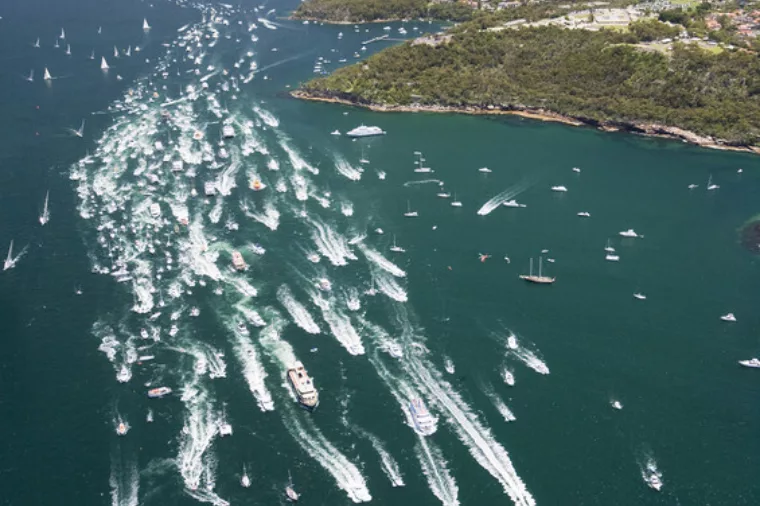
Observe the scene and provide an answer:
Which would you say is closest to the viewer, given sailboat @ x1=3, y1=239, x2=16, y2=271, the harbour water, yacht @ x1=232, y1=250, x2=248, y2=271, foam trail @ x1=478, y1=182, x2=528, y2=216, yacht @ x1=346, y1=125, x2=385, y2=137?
the harbour water

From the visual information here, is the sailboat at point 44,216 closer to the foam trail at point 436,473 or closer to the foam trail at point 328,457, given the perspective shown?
the foam trail at point 328,457

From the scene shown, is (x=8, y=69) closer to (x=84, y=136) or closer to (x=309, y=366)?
(x=84, y=136)

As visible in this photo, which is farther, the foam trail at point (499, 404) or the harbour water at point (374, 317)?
the foam trail at point (499, 404)

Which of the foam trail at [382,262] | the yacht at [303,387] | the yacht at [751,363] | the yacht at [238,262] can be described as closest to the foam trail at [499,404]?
the yacht at [303,387]

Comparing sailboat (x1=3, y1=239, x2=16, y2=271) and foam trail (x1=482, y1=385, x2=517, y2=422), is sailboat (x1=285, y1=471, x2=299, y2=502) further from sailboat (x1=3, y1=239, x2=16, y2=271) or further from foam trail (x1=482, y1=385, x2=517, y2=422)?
sailboat (x1=3, y1=239, x2=16, y2=271)

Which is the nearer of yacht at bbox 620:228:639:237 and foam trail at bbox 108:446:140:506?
foam trail at bbox 108:446:140:506

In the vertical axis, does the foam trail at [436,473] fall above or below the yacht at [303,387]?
below

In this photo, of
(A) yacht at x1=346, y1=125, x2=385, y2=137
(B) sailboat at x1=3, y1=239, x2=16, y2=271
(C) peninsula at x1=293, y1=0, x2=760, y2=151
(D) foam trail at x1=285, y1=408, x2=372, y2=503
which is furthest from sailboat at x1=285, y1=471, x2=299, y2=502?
(C) peninsula at x1=293, y1=0, x2=760, y2=151

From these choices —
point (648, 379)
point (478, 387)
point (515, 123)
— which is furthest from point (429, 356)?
point (515, 123)
